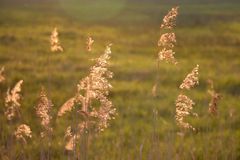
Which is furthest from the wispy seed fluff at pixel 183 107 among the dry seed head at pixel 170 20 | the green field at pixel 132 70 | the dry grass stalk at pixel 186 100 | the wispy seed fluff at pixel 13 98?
the wispy seed fluff at pixel 13 98

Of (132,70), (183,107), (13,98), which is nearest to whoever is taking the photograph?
(183,107)

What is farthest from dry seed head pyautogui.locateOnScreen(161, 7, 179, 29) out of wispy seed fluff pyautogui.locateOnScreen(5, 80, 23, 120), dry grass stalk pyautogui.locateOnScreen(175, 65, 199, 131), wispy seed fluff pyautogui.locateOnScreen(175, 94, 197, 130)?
wispy seed fluff pyautogui.locateOnScreen(5, 80, 23, 120)

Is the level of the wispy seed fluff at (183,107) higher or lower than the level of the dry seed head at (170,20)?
lower

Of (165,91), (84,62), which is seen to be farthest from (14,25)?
(165,91)

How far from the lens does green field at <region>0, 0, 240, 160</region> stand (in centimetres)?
653

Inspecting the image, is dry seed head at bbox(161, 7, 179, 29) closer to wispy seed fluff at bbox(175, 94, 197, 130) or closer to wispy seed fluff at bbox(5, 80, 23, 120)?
wispy seed fluff at bbox(175, 94, 197, 130)

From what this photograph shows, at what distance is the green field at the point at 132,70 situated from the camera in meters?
6.53

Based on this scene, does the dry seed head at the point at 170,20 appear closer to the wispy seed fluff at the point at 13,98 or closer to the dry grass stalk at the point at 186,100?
the dry grass stalk at the point at 186,100

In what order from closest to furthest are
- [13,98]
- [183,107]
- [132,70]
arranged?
[183,107] → [13,98] → [132,70]

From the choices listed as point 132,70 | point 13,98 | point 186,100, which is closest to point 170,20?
point 186,100

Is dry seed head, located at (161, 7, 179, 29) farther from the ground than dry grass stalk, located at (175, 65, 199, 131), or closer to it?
farther from the ground

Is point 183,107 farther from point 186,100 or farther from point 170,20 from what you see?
point 170,20

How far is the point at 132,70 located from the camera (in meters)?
13.0

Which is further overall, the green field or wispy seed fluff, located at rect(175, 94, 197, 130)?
the green field
